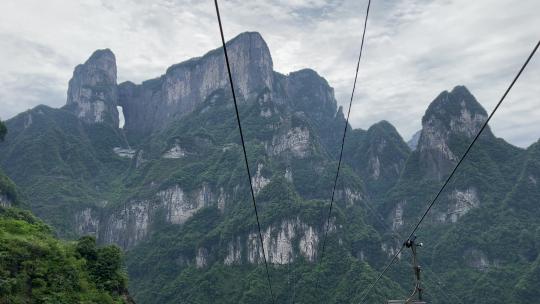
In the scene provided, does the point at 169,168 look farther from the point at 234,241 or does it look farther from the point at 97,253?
the point at 97,253

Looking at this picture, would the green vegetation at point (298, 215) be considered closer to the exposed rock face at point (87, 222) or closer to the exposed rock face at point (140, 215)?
the exposed rock face at point (140, 215)

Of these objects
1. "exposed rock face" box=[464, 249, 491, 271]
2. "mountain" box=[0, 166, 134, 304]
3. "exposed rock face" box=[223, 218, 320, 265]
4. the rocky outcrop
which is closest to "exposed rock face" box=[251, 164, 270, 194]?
"exposed rock face" box=[223, 218, 320, 265]

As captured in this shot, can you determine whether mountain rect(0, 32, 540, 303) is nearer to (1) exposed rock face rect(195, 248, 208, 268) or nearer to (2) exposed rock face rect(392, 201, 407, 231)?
(1) exposed rock face rect(195, 248, 208, 268)

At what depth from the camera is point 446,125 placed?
17288 cm

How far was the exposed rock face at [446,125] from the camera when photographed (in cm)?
17138

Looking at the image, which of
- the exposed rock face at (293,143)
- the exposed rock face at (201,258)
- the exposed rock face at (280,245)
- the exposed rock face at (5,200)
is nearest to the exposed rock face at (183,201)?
the exposed rock face at (201,258)

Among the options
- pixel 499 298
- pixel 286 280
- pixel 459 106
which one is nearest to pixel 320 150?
pixel 459 106

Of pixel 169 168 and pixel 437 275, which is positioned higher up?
pixel 169 168

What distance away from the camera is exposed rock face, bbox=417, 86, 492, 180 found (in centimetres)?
17138

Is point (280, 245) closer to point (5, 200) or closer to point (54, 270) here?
point (5, 200)

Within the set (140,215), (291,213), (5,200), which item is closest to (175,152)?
(140,215)

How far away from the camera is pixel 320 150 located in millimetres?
195250

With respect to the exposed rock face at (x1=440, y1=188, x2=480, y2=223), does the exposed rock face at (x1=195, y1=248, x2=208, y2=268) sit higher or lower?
lower

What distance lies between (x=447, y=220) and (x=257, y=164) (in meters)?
69.9
